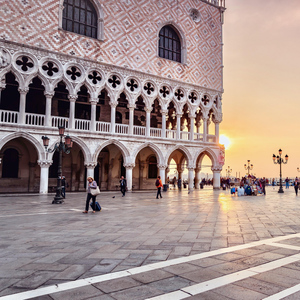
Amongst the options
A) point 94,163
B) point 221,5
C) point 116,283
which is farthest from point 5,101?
point 221,5

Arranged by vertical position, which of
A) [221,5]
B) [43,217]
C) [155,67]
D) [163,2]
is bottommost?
[43,217]

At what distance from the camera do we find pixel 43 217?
329 inches

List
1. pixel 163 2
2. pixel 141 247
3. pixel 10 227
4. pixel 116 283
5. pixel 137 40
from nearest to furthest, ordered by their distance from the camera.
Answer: pixel 116 283 < pixel 141 247 < pixel 10 227 < pixel 137 40 < pixel 163 2

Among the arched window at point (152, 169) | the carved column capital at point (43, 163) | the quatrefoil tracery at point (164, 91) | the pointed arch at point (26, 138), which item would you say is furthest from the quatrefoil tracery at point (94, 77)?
the arched window at point (152, 169)

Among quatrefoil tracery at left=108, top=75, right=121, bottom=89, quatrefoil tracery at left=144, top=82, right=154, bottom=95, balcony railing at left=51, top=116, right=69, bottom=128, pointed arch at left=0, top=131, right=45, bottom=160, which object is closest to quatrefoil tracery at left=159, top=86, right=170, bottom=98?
quatrefoil tracery at left=144, top=82, right=154, bottom=95

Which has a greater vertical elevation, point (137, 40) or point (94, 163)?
point (137, 40)

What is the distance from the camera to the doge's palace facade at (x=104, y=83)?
58.5ft

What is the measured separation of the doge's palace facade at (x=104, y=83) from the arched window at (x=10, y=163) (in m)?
0.06

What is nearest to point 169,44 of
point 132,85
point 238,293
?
point 132,85

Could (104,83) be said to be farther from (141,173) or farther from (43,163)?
(141,173)

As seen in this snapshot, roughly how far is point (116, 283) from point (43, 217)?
587cm

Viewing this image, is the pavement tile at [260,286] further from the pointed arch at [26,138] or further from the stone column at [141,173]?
the stone column at [141,173]

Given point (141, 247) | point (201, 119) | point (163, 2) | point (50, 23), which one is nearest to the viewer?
point (141, 247)

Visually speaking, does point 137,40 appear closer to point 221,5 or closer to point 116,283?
point 221,5
